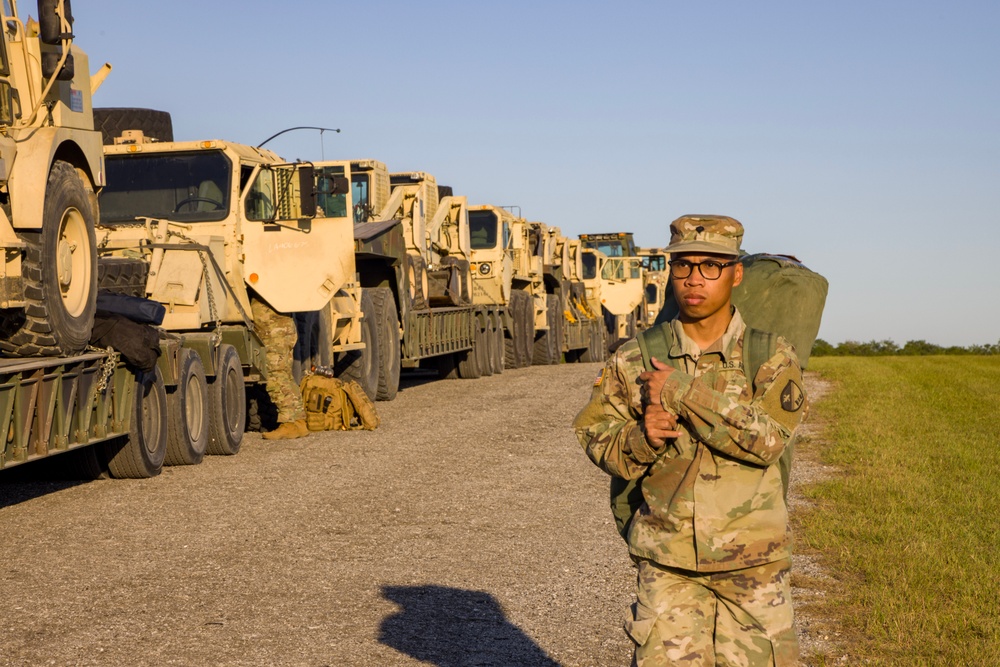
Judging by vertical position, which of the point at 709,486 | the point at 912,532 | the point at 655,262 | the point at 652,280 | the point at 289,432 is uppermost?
the point at 709,486

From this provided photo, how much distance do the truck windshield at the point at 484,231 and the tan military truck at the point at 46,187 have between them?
1717 cm

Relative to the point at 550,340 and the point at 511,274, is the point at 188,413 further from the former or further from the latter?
the point at 550,340

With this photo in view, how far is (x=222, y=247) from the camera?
45.9 ft

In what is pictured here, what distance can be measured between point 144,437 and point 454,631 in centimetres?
567

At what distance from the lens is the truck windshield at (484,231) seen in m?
27.0

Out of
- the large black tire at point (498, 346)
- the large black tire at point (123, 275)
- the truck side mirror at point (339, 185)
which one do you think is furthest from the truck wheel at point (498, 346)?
the large black tire at point (123, 275)

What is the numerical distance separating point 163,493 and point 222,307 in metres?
3.36

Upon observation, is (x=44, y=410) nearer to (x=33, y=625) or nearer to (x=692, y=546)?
(x=33, y=625)

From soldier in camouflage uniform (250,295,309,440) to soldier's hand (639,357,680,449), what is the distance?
35.6ft

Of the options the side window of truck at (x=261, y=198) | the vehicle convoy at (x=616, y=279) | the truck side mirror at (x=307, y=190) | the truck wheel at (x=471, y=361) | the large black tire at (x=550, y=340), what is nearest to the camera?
the truck side mirror at (x=307, y=190)

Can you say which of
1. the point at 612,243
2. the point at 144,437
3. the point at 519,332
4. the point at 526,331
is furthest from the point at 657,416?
the point at 612,243

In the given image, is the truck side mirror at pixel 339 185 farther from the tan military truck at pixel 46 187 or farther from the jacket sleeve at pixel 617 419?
the jacket sleeve at pixel 617 419

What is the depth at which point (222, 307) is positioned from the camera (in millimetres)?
13508

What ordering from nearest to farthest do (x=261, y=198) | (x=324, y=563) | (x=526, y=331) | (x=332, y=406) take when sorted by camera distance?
(x=324, y=563) → (x=261, y=198) → (x=332, y=406) → (x=526, y=331)
